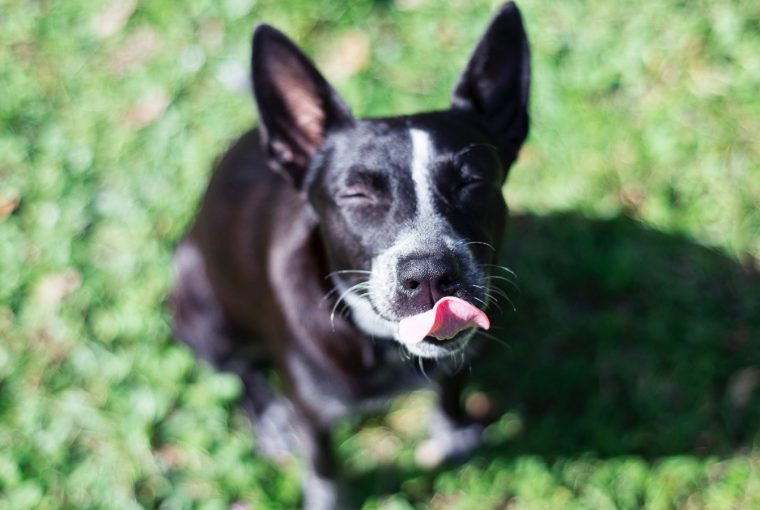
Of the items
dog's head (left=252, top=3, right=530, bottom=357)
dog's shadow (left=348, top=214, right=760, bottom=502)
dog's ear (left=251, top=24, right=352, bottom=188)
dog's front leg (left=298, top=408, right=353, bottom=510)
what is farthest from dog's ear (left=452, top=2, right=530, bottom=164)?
dog's front leg (left=298, top=408, right=353, bottom=510)

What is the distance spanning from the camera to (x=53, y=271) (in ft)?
14.6

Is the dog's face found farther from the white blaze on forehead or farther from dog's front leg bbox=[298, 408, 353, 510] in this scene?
dog's front leg bbox=[298, 408, 353, 510]

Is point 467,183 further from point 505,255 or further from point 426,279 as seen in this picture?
point 505,255

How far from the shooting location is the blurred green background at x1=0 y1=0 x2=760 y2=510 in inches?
151

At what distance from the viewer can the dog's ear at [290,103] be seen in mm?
2910

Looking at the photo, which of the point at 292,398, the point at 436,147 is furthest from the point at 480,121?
the point at 292,398

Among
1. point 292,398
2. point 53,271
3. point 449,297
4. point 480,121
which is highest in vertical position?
point 480,121

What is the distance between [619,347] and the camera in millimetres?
4078

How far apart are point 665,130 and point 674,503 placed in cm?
196

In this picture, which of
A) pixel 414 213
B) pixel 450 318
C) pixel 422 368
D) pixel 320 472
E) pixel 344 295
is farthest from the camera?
pixel 320 472

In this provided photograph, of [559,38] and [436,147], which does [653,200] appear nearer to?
[559,38]

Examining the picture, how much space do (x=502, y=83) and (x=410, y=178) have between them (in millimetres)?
580

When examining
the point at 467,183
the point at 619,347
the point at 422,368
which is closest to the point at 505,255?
the point at 619,347

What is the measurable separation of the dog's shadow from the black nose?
3.49ft
